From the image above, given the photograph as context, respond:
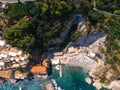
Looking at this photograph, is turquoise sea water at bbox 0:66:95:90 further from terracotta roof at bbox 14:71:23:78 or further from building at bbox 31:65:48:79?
building at bbox 31:65:48:79

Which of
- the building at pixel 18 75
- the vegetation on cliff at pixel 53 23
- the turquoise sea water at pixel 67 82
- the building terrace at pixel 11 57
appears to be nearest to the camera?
the vegetation on cliff at pixel 53 23

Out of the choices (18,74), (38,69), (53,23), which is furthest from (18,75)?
(53,23)

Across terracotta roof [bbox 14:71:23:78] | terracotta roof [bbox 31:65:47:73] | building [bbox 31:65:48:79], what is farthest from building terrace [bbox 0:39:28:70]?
building [bbox 31:65:48:79]

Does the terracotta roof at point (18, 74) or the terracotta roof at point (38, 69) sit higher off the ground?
the terracotta roof at point (38, 69)

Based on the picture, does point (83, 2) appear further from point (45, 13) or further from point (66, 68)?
point (66, 68)

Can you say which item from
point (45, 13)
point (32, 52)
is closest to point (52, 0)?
point (45, 13)

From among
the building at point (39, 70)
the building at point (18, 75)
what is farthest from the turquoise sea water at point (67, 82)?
the building at point (39, 70)

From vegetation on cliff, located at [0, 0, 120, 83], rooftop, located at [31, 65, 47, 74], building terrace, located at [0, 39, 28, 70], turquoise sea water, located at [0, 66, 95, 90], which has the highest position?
vegetation on cliff, located at [0, 0, 120, 83]

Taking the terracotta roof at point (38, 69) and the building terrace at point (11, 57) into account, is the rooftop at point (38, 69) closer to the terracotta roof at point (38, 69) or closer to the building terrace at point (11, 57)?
the terracotta roof at point (38, 69)
